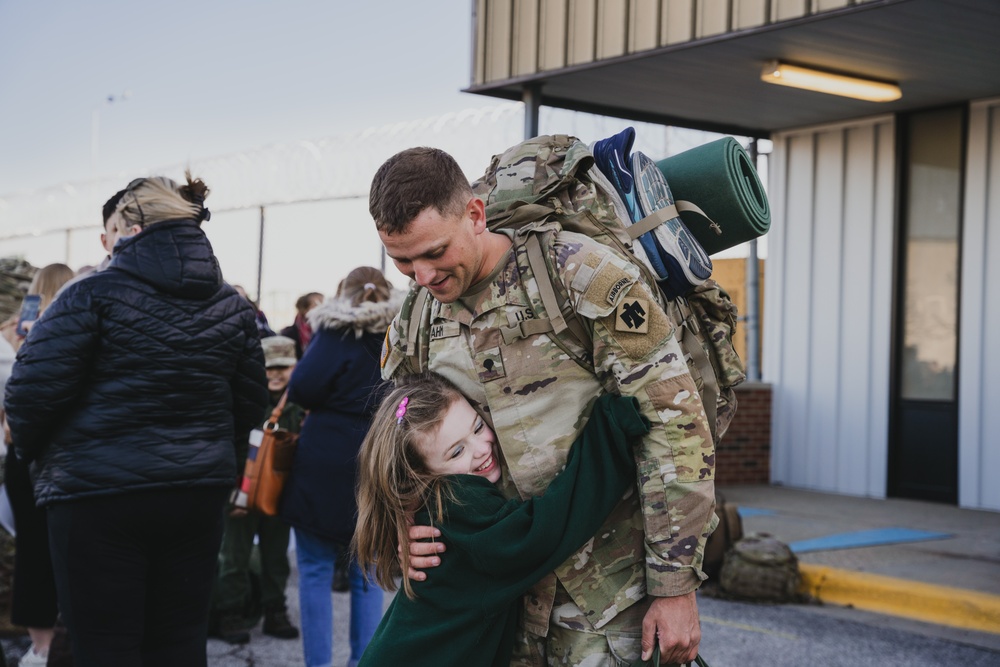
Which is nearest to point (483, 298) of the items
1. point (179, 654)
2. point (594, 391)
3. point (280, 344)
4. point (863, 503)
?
point (594, 391)

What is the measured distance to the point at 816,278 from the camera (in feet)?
32.3

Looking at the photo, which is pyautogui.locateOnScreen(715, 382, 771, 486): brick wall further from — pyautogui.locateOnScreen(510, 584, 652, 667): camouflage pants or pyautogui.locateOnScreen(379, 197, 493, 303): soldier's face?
pyautogui.locateOnScreen(379, 197, 493, 303): soldier's face

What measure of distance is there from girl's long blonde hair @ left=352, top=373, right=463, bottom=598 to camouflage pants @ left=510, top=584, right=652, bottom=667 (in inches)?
13.1

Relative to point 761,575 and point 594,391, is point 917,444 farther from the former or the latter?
point 594,391

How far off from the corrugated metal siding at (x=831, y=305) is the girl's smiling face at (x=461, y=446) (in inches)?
301

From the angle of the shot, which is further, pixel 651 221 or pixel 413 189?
pixel 651 221

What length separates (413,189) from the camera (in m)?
2.28

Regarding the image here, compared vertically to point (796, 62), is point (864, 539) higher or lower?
lower

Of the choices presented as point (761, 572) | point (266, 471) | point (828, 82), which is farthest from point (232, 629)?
point (828, 82)

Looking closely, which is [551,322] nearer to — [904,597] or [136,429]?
[136,429]

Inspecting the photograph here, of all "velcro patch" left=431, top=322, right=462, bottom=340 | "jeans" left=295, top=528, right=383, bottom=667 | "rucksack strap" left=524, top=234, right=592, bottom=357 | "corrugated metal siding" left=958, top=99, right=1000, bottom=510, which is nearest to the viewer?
"rucksack strap" left=524, top=234, right=592, bottom=357

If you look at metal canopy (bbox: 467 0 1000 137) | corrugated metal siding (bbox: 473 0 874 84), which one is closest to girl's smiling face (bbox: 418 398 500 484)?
metal canopy (bbox: 467 0 1000 137)

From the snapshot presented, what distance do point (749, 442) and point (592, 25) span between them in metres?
4.26

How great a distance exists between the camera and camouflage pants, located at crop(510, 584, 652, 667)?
92.4 inches
